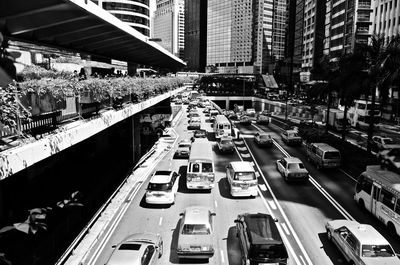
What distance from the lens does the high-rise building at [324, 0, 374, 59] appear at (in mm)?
91562

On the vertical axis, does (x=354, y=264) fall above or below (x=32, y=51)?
below

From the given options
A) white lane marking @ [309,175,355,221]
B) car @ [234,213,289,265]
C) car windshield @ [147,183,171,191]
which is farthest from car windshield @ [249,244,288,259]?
car windshield @ [147,183,171,191]

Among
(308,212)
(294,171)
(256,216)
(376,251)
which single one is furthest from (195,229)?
(294,171)

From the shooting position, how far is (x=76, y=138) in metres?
13.2

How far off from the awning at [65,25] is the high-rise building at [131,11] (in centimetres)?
8880

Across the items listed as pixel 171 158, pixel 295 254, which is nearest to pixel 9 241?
pixel 295 254

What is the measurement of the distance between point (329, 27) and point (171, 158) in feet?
317

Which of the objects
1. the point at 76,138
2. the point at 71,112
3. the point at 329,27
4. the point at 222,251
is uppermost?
the point at 329,27

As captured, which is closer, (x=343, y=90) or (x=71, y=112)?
(x=71, y=112)

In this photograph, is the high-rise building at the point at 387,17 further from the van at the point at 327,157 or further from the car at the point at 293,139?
the van at the point at 327,157

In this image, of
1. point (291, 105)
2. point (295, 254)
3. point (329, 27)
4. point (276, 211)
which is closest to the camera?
point (295, 254)

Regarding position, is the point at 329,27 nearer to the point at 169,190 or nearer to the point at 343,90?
the point at 343,90

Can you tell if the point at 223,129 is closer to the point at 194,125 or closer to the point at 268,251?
the point at 194,125

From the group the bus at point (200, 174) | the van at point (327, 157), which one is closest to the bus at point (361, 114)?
the van at point (327, 157)
